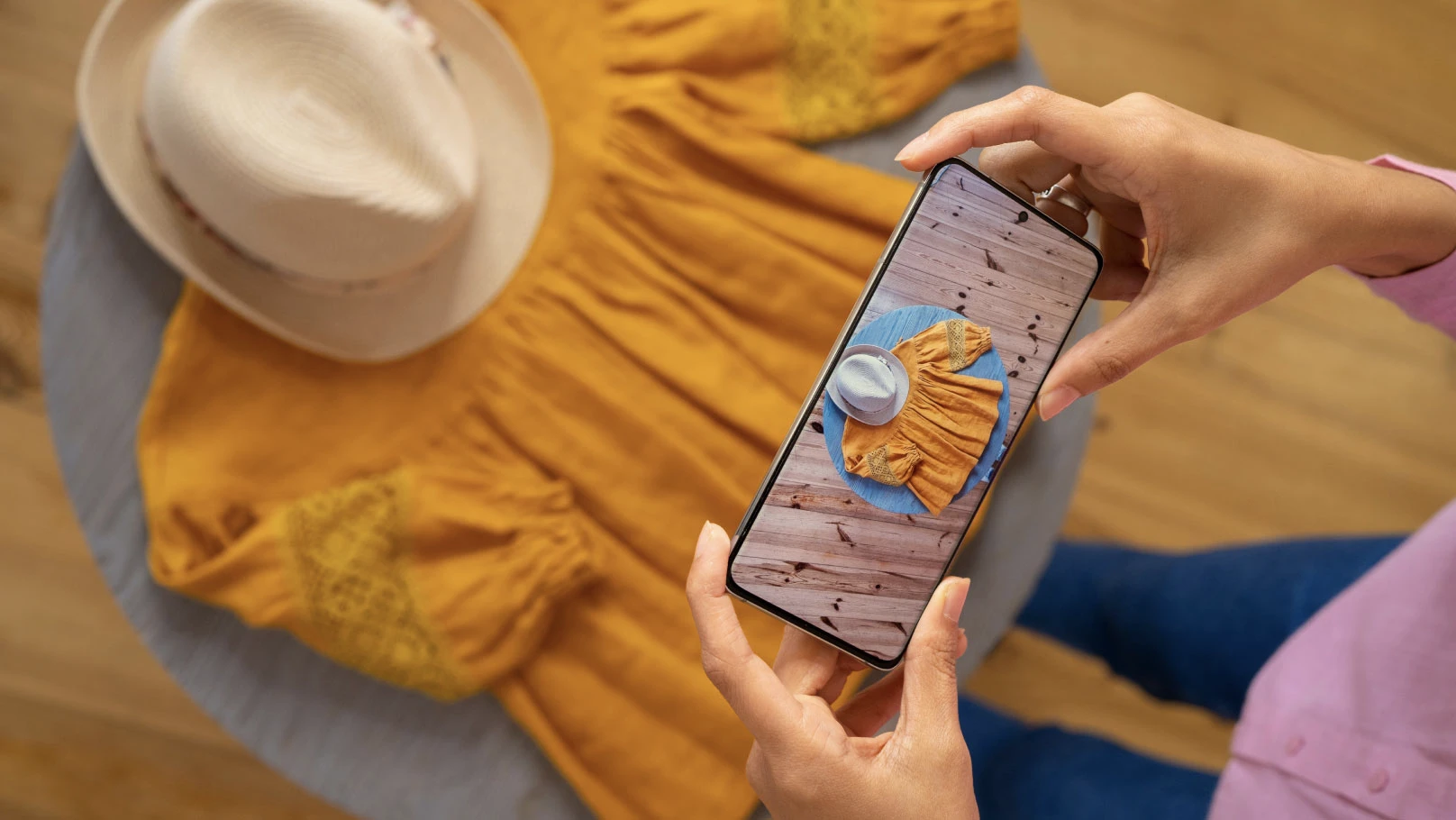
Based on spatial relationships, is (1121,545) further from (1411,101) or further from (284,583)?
(284,583)

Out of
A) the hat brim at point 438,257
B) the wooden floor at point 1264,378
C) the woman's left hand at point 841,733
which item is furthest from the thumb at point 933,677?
the wooden floor at point 1264,378

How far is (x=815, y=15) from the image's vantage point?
2.36ft

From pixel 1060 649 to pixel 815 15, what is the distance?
87 cm

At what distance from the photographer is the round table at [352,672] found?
0.71 meters

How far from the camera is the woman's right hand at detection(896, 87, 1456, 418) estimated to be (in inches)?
18.8

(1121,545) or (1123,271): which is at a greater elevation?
(1123,271)

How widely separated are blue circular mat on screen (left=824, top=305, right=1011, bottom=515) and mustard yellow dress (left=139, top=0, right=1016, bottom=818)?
0.20m

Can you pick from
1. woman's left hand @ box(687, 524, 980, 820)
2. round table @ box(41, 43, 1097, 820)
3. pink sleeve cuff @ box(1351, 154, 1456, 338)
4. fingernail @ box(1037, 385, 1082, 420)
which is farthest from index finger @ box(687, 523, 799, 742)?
pink sleeve cuff @ box(1351, 154, 1456, 338)

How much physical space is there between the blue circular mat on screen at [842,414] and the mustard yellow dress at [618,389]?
20 centimetres

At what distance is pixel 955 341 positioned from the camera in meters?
0.51

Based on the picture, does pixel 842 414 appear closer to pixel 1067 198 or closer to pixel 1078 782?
pixel 1067 198

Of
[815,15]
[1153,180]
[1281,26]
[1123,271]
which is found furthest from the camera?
[1281,26]

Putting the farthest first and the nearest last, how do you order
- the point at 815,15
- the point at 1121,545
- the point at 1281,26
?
the point at 1281,26, the point at 1121,545, the point at 815,15

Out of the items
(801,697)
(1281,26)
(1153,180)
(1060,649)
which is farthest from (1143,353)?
(1281,26)
